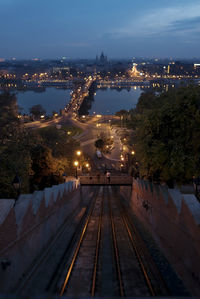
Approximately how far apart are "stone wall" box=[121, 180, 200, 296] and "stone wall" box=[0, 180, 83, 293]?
164 inches

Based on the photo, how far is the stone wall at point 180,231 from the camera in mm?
7086

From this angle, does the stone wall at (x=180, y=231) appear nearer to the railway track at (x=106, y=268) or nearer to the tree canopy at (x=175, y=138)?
the railway track at (x=106, y=268)

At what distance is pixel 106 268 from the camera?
27.8 ft

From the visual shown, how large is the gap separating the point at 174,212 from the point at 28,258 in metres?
4.65

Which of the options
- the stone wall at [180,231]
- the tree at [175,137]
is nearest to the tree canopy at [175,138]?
the tree at [175,137]

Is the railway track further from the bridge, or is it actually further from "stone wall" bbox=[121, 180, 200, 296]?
the bridge

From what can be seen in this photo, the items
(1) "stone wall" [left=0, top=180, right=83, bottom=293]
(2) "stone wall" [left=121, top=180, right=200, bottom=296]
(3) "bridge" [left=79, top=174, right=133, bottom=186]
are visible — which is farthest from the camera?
(3) "bridge" [left=79, top=174, right=133, bottom=186]

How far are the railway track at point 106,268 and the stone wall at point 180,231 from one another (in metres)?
0.70

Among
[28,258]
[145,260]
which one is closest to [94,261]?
[145,260]

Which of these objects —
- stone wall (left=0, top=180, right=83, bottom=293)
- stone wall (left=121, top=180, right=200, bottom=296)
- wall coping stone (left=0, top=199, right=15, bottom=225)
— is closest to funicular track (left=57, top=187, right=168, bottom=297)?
stone wall (left=121, top=180, right=200, bottom=296)

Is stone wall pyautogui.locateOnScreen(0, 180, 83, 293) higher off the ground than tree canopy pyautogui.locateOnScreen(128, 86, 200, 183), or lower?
lower

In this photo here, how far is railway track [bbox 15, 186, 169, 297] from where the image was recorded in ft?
23.4

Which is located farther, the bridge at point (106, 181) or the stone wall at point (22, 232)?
the bridge at point (106, 181)

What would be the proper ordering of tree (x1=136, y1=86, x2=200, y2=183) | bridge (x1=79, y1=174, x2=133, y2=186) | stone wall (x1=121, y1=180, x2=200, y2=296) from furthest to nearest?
bridge (x1=79, y1=174, x2=133, y2=186), tree (x1=136, y1=86, x2=200, y2=183), stone wall (x1=121, y1=180, x2=200, y2=296)
